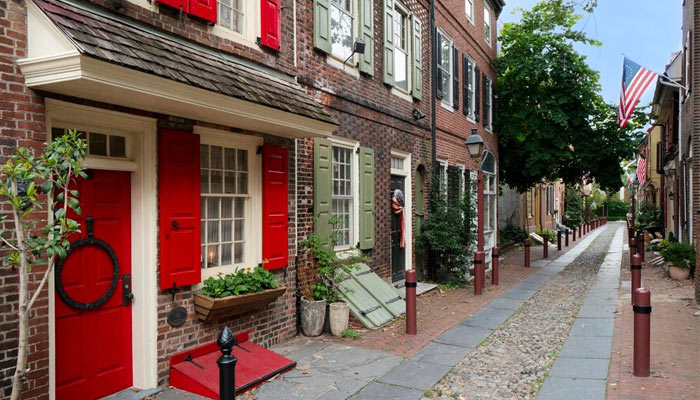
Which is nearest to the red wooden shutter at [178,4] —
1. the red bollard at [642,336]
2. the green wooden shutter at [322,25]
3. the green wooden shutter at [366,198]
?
the green wooden shutter at [322,25]

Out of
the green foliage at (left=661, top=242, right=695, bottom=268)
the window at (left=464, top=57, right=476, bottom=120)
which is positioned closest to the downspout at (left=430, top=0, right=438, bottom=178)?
the window at (left=464, top=57, right=476, bottom=120)

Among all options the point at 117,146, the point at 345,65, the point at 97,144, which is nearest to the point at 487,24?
the point at 345,65

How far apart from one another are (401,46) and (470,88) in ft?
17.1

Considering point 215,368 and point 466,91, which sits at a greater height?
point 466,91

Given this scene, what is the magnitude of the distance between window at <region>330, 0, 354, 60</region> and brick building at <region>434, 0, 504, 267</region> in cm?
397

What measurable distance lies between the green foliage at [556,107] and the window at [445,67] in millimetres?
4378

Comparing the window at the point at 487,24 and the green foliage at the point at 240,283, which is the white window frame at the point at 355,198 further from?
the window at the point at 487,24

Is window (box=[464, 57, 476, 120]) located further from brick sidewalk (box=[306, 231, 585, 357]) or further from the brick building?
brick sidewalk (box=[306, 231, 585, 357])

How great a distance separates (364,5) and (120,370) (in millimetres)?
7019

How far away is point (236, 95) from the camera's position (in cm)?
496

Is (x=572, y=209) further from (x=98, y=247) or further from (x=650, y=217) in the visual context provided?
(x=98, y=247)

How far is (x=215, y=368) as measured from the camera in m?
5.23

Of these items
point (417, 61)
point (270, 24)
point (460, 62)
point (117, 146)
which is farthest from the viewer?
point (460, 62)

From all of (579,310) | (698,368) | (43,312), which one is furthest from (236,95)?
(579,310)
